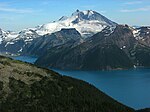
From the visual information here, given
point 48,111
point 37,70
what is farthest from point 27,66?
point 48,111

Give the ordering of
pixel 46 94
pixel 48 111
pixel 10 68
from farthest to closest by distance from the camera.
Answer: pixel 10 68 < pixel 46 94 < pixel 48 111

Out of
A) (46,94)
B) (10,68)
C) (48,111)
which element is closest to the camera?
(48,111)

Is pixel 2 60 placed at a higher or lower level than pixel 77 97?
higher

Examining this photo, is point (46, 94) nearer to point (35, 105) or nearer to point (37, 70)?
point (35, 105)

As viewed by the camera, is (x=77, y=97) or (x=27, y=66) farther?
(x=27, y=66)

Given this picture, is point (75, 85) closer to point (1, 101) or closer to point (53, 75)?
point (53, 75)

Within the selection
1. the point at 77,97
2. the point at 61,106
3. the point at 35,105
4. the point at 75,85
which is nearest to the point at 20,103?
the point at 35,105
